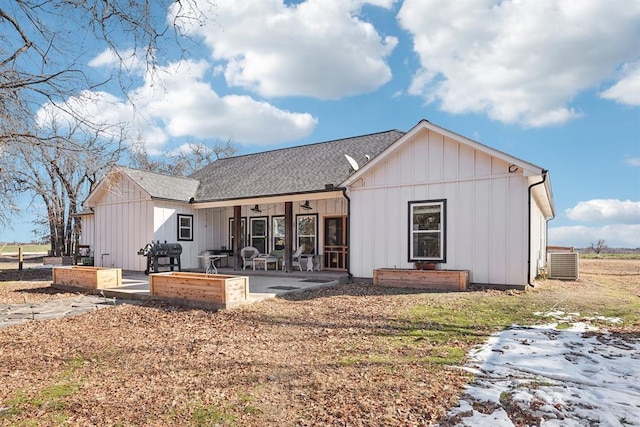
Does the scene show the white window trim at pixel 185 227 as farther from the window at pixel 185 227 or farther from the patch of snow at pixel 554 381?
the patch of snow at pixel 554 381

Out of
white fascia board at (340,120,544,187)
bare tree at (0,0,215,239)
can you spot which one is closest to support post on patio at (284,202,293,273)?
white fascia board at (340,120,544,187)

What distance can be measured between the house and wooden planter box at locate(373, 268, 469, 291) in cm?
62

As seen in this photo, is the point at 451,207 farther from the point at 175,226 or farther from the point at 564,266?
the point at 175,226

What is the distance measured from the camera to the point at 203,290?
8070 mm

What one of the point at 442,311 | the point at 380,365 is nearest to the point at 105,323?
the point at 380,365

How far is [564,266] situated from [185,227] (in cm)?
1400

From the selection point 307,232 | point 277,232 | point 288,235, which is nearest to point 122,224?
point 277,232

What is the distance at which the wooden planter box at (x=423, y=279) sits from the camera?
9359 mm

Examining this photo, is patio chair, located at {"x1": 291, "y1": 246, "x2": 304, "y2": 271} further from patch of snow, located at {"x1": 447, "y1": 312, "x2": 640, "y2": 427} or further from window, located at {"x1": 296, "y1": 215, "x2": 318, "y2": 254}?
patch of snow, located at {"x1": 447, "y1": 312, "x2": 640, "y2": 427}

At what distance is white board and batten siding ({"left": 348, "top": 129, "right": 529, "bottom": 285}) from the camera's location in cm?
933

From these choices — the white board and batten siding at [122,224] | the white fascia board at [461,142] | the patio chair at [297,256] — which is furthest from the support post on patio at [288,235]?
the white board and batten siding at [122,224]

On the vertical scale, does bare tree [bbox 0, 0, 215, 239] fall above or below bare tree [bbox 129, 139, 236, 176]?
below

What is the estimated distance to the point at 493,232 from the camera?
9547 mm

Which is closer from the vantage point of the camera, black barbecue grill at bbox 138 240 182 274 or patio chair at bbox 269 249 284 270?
black barbecue grill at bbox 138 240 182 274
